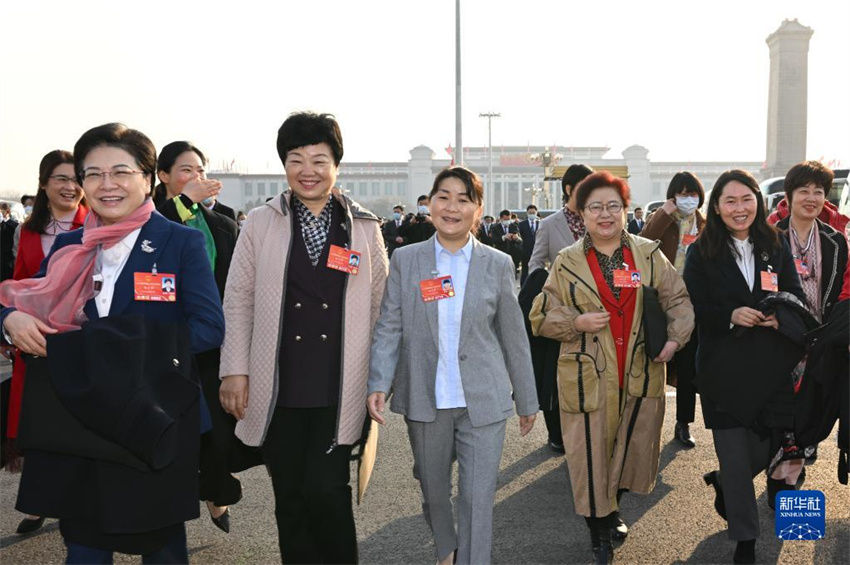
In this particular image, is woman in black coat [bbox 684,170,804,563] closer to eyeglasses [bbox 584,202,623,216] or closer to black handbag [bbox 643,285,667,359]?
black handbag [bbox 643,285,667,359]

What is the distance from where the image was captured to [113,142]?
8.79 ft

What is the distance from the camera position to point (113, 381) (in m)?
2.39

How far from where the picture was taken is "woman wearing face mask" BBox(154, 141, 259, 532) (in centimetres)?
349

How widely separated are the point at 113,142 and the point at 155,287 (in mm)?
547

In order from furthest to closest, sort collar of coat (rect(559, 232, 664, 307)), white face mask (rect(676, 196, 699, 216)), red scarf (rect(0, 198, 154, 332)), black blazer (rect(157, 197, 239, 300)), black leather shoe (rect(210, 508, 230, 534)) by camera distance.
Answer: white face mask (rect(676, 196, 699, 216))
black blazer (rect(157, 197, 239, 300))
black leather shoe (rect(210, 508, 230, 534))
collar of coat (rect(559, 232, 664, 307))
red scarf (rect(0, 198, 154, 332))

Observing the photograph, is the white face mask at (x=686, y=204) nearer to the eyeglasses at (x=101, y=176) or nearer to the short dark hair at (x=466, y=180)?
the short dark hair at (x=466, y=180)

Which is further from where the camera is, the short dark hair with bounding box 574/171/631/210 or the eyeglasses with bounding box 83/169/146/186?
the short dark hair with bounding box 574/171/631/210

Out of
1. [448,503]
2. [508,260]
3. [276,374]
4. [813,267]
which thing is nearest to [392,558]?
[448,503]

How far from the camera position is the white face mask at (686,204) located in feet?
18.2

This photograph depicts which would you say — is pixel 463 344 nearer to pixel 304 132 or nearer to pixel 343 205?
pixel 343 205

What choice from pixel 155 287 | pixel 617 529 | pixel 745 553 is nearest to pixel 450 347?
pixel 155 287

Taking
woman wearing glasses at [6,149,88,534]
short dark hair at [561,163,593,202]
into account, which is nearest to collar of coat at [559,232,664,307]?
short dark hair at [561,163,593,202]

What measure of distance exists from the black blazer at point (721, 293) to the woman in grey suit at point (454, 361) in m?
1.06

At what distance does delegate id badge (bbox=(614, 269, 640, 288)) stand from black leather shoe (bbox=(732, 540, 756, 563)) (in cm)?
130
